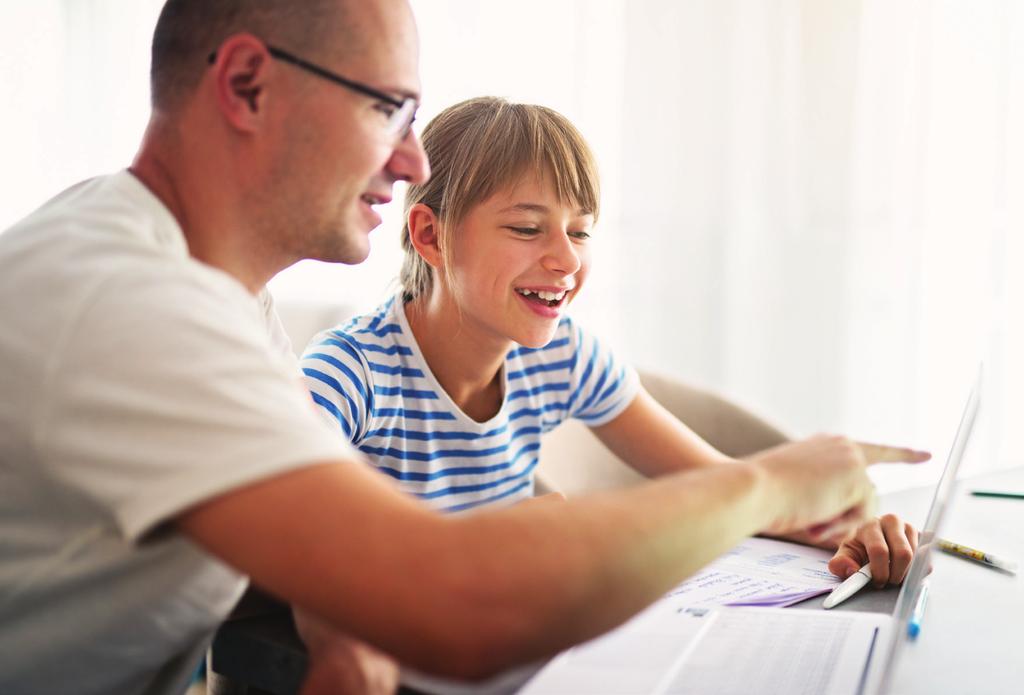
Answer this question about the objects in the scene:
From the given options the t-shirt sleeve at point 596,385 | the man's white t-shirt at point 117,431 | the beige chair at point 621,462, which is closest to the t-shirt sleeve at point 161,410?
A: the man's white t-shirt at point 117,431

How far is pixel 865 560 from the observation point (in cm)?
121

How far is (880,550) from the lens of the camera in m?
1.14

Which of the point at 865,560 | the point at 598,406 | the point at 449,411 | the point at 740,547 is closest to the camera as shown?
the point at 865,560

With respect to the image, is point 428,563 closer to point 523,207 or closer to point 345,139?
point 345,139

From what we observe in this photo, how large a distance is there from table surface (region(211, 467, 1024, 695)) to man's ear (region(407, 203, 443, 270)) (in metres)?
0.67

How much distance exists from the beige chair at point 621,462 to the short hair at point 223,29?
3.29 ft

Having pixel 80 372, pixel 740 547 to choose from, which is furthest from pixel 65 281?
pixel 740 547

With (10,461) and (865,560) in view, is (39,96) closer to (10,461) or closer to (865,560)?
(10,461)

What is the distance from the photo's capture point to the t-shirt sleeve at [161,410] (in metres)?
0.60

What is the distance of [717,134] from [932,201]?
71cm

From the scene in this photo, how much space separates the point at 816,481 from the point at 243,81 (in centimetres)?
59

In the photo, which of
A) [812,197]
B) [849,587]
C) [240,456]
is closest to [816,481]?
[849,587]

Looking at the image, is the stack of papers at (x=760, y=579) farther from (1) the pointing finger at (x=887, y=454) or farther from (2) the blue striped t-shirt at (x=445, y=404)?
(2) the blue striped t-shirt at (x=445, y=404)

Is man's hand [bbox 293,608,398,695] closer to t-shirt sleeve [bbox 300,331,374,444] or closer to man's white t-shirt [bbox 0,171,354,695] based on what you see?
man's white t-shirt [bbox 0,171,354,695]
